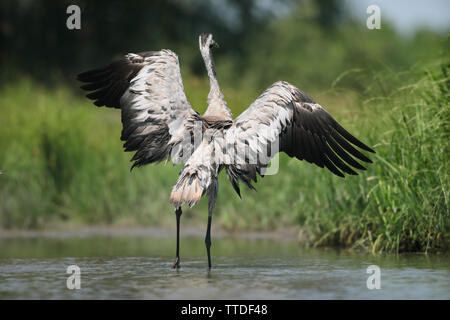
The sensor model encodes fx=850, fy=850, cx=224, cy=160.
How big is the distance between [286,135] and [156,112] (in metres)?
1.50

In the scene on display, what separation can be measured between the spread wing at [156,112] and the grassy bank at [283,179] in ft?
7.24

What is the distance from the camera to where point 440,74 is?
1030 cm

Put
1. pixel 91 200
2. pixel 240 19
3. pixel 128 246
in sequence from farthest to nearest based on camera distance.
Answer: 1. pixel 240 19
2. pixel 91 200
3. pixel 128 246

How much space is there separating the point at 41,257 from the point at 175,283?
8.88 ft

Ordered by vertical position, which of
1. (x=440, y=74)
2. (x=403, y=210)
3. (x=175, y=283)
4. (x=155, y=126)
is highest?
(x=440, y=74)

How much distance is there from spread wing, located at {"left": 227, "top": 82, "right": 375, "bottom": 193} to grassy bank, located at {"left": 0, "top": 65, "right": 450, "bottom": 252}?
65 cm

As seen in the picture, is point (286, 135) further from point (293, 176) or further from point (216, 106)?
point (293, 176)

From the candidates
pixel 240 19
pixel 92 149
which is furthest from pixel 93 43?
pixel 92 149

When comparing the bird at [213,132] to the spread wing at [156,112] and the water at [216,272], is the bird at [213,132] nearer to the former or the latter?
the spread wing at [156,112]

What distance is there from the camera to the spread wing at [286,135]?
8945 mm

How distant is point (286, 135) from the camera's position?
9.40 metres

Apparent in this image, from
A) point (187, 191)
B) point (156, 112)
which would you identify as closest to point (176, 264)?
point (187, 191)

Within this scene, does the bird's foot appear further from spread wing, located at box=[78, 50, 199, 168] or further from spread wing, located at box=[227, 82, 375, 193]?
spread wing, located at box=[78, 50, 199, 168]

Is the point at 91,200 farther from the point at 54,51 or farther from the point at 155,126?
the point at 54,51
